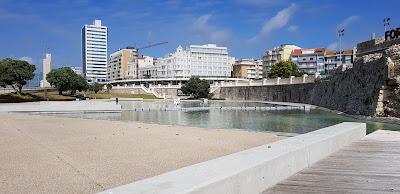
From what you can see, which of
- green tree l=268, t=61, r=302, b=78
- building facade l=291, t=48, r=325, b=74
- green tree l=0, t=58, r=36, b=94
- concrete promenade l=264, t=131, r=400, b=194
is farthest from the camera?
building facade l=291, t=48, r=325, b=74

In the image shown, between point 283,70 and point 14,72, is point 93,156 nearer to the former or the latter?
point 14,72

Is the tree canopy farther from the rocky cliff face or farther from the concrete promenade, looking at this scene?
the concrete promenade

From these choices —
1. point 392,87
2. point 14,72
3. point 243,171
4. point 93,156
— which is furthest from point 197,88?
point 243,171

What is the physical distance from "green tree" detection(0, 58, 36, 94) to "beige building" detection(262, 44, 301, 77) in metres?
120

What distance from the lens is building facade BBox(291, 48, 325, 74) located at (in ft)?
516

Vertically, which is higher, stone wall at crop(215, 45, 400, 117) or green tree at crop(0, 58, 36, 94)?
green tree at crop(0, 58, 36, 94)

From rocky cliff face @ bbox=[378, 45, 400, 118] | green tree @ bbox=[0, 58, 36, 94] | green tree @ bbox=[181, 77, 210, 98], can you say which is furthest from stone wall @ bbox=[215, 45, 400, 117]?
green tree @ bbox=[0, 58, 36, 94]

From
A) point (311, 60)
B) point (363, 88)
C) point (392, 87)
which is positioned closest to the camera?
point (392, 87)

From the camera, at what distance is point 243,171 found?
5129 mm

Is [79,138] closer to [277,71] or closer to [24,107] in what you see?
[24,107]

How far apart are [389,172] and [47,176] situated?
6748 mm

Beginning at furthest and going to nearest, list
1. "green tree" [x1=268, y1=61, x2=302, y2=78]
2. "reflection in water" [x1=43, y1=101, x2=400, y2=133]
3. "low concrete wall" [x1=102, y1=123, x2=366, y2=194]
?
"green tree" [x1=268, y1=61, x2=302, y2=78], "reflection in water" [x1=43, y1=101, x2=400, y2=133], "low concrete wall" [x1=102, y1=123, x2=366, y2=194]

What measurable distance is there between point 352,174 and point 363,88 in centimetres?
3867

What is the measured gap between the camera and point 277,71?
114m
